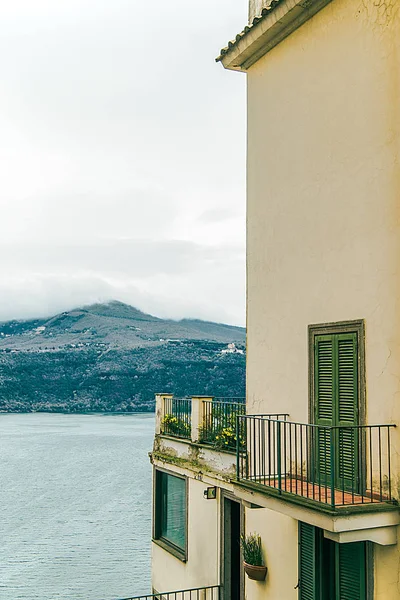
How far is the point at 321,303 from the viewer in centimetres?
928

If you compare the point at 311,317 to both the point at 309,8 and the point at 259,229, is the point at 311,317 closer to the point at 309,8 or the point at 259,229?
the point at 259,229

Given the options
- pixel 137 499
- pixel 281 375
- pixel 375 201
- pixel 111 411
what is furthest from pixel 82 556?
pixel 111 411

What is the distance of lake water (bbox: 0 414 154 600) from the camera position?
127ft

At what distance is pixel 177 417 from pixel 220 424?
223cm

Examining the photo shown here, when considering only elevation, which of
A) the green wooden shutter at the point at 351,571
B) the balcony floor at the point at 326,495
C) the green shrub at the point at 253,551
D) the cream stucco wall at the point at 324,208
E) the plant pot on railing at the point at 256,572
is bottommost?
the plant pot on railing at the point at 256,572

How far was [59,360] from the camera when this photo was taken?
621 ft

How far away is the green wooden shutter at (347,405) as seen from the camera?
334 inches

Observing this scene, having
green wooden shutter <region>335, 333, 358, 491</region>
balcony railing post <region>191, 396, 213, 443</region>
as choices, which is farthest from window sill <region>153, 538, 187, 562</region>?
green wooden shutter <region>335, 333, 358, 491</region>

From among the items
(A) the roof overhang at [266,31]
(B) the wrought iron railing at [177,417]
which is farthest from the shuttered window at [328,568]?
(A) the roof overhang at [266,31]

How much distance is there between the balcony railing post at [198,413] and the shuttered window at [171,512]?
4.16 ft

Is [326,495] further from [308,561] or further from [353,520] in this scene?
[308,561]

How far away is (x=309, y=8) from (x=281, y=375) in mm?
5087

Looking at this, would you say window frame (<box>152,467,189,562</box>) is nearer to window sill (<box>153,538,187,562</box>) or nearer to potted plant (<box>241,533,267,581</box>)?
window sill (<box>153,538,187,562</box>)

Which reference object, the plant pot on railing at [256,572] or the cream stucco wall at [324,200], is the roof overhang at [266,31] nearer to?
the cream stucco wall at [324,200]
